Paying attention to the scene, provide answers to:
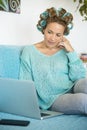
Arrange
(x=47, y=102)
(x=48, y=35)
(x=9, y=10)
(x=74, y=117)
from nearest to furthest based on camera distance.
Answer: (x=74, y=117), (x=47, y=102), (x=48, y=35), (x=9, y=10)

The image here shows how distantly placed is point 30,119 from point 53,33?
2.45 feet

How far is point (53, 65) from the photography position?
1925mm

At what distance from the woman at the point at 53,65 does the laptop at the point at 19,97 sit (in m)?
0.39

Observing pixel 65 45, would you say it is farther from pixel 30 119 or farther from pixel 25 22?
pixel 30 119

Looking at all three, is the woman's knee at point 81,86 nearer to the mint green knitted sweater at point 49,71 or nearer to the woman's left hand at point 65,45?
the mint green knitted sweater at point 49,71

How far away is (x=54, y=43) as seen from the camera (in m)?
1.99

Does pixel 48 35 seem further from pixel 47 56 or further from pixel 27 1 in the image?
pixel 27 1

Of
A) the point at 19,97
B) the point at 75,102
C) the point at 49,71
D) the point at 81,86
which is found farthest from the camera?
the point at 49,71

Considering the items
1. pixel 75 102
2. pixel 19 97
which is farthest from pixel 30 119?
pixel 75 102

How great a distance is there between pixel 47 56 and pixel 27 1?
1.99ft

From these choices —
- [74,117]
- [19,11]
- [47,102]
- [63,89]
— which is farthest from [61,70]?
[19,11]

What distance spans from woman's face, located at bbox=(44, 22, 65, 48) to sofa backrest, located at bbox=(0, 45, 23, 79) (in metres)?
0.24

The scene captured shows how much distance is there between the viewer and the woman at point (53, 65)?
6.13 ft

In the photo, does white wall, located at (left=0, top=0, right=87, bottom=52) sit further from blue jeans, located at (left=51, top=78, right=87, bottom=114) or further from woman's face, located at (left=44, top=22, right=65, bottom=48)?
blue jeans, located at (left=51, top=78, right=87, bottom=114)
